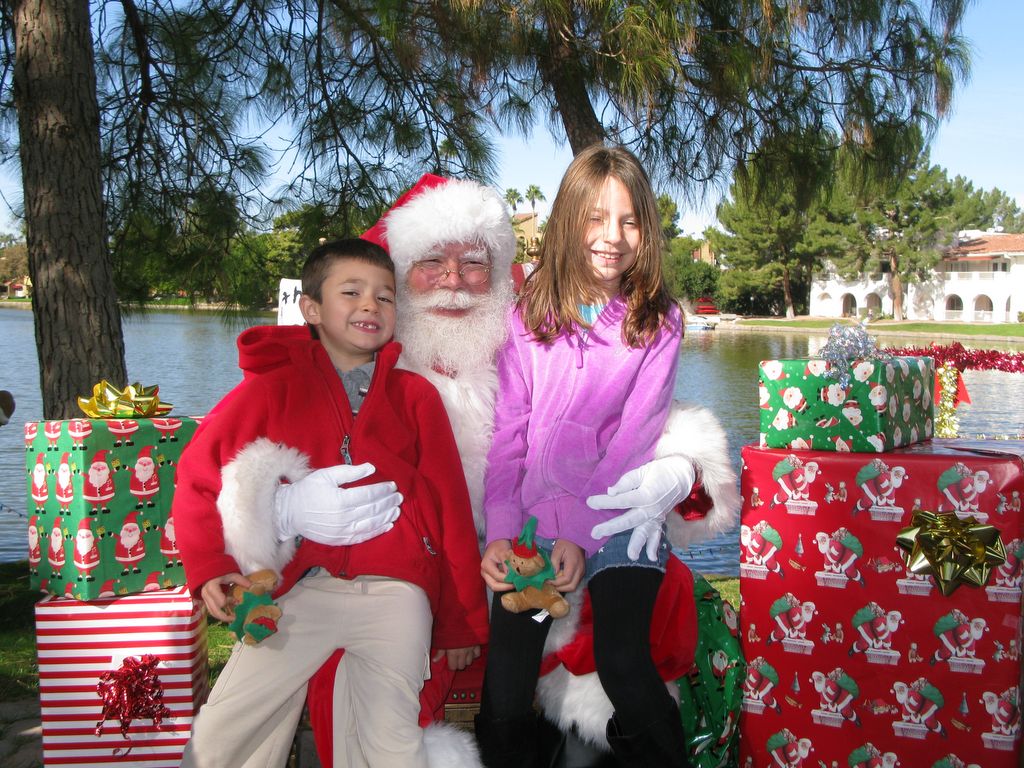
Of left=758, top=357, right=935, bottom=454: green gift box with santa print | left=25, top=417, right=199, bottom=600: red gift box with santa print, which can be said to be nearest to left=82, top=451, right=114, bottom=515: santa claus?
left=25, top=417, right=199, bottom=600: red gift box with santa print

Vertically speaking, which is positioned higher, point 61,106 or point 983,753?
point 61,106

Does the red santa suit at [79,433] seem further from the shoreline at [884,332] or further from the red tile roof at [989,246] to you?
the red tile roof at [989,246]

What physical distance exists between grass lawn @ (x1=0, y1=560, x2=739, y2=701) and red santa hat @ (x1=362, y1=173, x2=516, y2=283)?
1597 millimetres

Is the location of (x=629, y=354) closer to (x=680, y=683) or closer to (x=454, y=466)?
(x=454, y=466)

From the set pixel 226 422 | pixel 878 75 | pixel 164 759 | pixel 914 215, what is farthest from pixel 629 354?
pixel 914 215

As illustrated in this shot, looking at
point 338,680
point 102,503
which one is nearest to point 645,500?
point 338,680

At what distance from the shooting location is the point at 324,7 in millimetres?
4555

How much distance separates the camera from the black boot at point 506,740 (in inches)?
77.9

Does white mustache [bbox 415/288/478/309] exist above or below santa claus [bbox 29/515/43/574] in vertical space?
above

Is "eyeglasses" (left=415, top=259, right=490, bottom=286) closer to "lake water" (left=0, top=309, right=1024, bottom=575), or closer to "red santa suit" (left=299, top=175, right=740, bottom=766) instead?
"red santa suit" (left=299, top=175, right=740, bottom=766)

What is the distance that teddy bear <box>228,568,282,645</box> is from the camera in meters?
1.79

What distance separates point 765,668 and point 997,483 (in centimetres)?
71

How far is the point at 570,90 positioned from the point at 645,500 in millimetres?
2440

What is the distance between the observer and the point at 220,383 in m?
13.9
